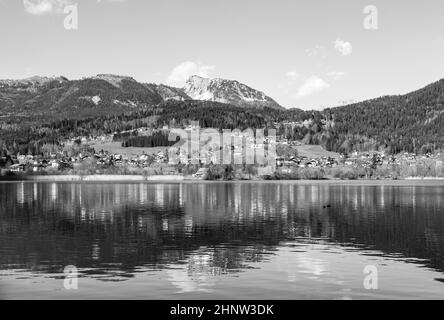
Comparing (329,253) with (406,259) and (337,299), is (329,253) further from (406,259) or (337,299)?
(337,299)

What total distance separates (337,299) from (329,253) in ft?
63.2

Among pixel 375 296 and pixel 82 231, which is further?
pixel 82 231

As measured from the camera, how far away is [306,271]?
47938 mm

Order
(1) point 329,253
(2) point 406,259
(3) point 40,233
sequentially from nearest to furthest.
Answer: (2) point 406,259 < (1) point 329,253 < (3) point 40,233

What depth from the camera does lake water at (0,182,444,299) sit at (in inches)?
1614

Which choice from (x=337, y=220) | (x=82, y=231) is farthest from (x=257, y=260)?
(x=337, y=220)

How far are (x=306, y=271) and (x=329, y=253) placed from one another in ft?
33.3

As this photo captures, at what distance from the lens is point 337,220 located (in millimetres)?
91250

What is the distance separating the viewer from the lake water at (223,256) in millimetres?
Answer: 41000

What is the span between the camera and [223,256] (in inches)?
2197
